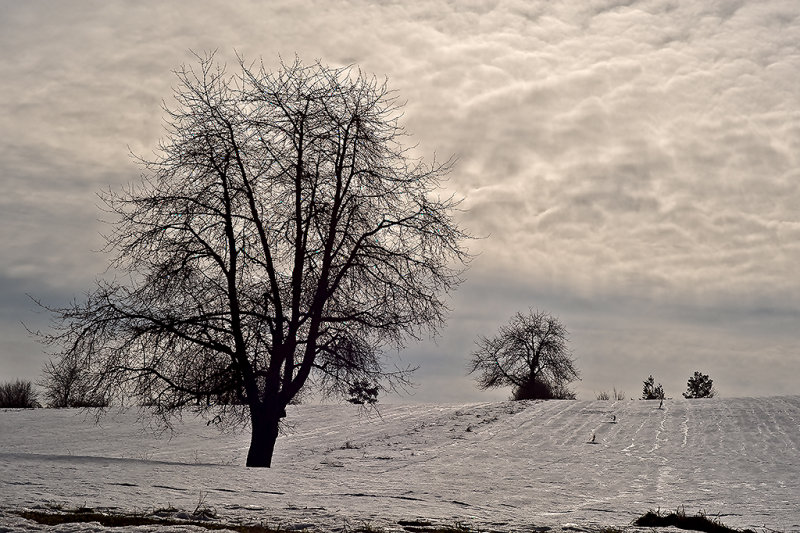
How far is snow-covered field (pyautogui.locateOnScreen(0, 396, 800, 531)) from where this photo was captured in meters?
11.3

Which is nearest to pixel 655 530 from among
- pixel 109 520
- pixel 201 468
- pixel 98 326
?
pixel 109 520

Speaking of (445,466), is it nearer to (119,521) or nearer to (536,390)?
(119,521)

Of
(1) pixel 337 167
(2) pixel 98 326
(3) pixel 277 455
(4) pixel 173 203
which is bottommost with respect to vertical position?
(3) pixel 277 455

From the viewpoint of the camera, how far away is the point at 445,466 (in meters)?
20.8

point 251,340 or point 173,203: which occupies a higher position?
point 173,203

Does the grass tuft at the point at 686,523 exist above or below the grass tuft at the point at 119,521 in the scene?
above

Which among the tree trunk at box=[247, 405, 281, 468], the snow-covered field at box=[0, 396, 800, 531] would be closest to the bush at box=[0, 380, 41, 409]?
the snow-covered field at box=[0, 396, 800, 531]

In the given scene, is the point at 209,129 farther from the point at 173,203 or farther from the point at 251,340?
the point at 251,340

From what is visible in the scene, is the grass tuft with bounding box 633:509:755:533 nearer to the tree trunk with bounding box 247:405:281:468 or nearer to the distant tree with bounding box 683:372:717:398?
the tree trunk with bounding box 247:405:281:468

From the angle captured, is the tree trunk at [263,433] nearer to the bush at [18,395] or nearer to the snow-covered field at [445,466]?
the snow-covered field at [445,466]

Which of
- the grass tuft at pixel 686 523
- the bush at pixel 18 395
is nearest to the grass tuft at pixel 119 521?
the grass tuft at pixel 686 523

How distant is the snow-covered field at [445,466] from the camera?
11.3 metres

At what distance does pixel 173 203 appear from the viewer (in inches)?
733

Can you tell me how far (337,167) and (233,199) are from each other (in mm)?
2678
